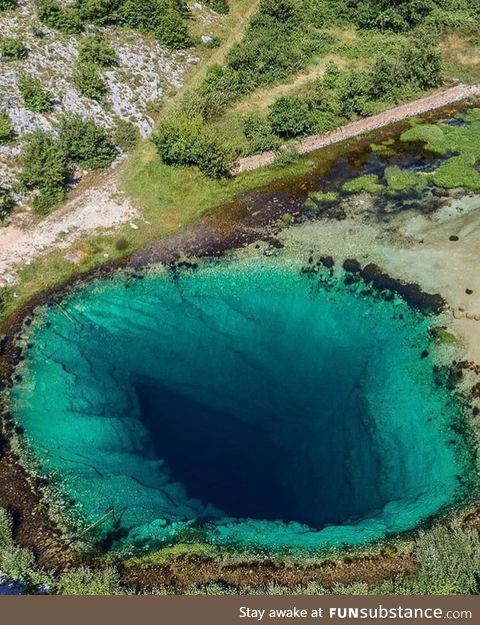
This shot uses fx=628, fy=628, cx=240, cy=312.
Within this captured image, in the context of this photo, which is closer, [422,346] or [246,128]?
[422,346]

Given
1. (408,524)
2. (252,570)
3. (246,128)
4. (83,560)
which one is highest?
(246,128)

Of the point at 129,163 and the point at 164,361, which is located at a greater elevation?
the point at 129,163

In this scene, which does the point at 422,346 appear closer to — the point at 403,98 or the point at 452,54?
the point at 403,98

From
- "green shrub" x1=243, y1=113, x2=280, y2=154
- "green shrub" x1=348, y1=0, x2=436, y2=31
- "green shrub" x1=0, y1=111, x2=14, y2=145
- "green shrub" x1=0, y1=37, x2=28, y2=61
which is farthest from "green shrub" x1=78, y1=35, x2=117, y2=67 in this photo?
"green shrub" x1=348, y1=0, x2=436, y2=31

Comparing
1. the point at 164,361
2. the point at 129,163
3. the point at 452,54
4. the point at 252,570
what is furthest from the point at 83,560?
the point at 452,54

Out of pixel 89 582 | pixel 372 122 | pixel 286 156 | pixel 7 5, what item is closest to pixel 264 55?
pixel 372 122

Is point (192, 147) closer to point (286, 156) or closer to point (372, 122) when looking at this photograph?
point (286, 156)

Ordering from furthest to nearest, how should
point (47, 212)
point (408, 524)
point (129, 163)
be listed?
point (129, 163), point (47, 212), point (408, 524)
